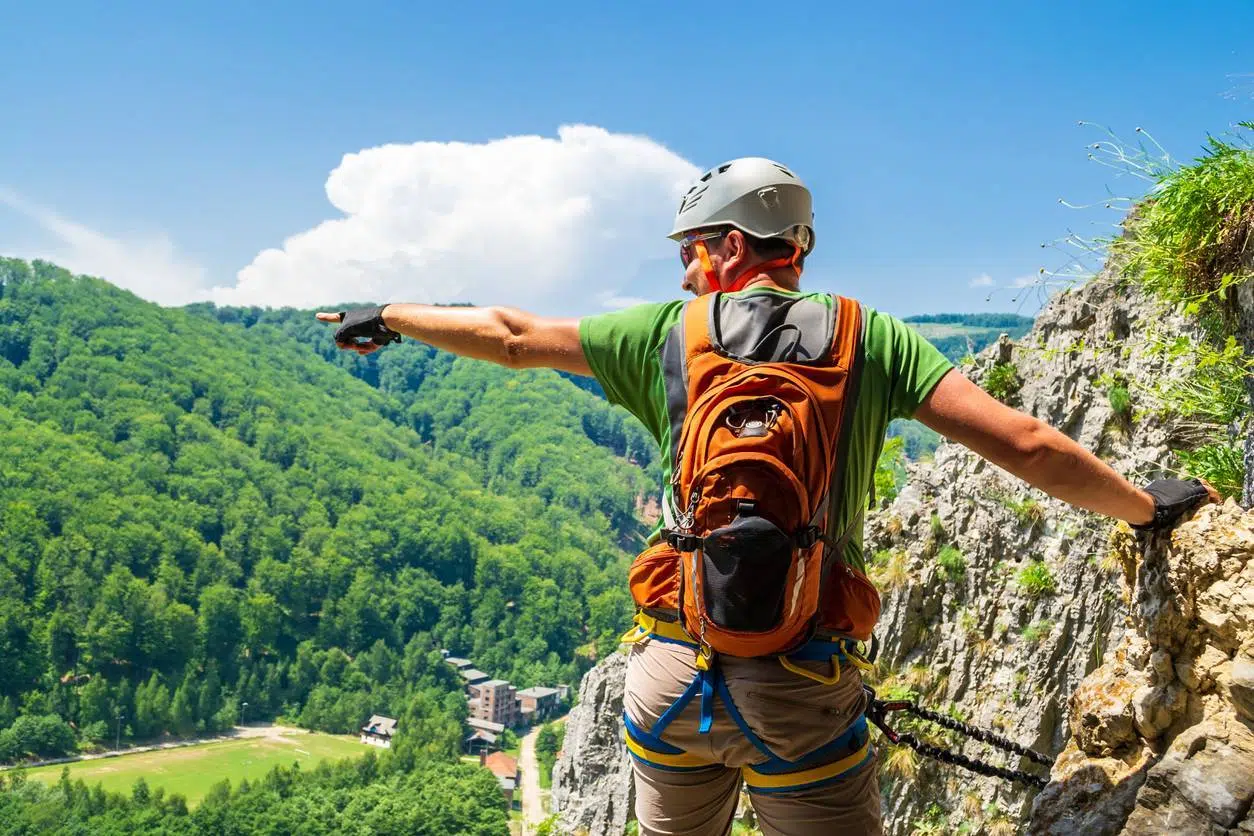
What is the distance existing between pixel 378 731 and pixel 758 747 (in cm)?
9394

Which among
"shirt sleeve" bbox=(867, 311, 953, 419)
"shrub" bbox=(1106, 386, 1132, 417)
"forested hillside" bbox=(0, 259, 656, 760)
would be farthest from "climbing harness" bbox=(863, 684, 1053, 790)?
"forested hillside" bbox=(0, 259, 656, 760)

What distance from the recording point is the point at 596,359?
2.13 meters

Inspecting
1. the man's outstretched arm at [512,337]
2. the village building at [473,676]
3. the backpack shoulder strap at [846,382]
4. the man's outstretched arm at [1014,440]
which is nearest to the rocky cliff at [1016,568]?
the man's outstretched arm at [1014,440]

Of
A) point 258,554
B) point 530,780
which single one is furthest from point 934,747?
point 258,554

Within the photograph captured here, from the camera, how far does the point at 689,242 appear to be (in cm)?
231

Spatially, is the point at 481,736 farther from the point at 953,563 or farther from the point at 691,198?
the point at 691,198

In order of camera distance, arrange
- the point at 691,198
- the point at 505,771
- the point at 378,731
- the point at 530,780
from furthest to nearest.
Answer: the point at 378,731, the point at 530,780, the point at 505,771, the point at 691,198

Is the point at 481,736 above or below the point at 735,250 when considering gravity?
below

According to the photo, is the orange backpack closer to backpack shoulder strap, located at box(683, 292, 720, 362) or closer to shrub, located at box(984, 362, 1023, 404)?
backpack shoulder strap, located at box(683, 292, 720, 362)

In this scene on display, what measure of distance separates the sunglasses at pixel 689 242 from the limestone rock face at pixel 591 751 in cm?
895

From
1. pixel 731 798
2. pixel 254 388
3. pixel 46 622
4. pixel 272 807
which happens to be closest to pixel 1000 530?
pixel 731 798

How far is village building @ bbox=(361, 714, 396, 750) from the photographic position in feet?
283

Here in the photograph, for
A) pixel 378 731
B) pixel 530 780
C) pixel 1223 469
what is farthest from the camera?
pixel 378 731

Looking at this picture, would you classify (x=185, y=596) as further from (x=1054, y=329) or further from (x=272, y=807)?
(x=1054, y=329)
